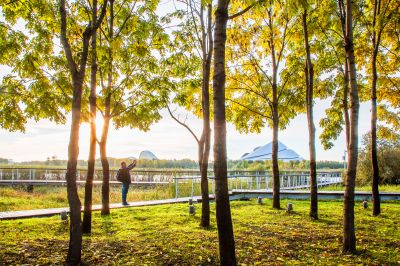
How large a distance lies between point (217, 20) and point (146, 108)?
21.4 feet

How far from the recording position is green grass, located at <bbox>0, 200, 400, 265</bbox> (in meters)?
6.13

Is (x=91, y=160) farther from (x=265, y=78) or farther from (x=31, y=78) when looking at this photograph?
(x=265, y=78)

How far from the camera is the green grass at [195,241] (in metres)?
6.13

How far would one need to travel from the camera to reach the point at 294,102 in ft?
47.3

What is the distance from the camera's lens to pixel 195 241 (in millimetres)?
7578

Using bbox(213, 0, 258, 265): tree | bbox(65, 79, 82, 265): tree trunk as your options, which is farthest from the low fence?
Answer: bbox(213, 0, 258, 265): tree

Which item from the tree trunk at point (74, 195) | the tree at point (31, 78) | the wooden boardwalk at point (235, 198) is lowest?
the wooden boardwalk at point (235, 198)

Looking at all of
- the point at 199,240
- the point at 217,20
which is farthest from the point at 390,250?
the point at 217,20

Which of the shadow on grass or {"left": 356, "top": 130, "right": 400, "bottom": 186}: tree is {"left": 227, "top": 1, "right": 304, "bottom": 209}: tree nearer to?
the shadow on grass

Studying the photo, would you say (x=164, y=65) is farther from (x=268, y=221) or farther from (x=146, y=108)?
(x=268, y=221)

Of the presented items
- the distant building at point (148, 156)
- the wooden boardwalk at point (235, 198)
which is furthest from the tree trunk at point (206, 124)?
the distant building at point (148, 156)

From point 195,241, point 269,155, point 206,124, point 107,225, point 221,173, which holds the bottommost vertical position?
point 107,225

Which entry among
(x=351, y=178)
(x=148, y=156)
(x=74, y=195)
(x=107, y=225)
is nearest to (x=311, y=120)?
(x=351, y=178)

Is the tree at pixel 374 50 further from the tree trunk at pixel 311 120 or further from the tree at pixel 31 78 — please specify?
the tree at pixel 31 78
